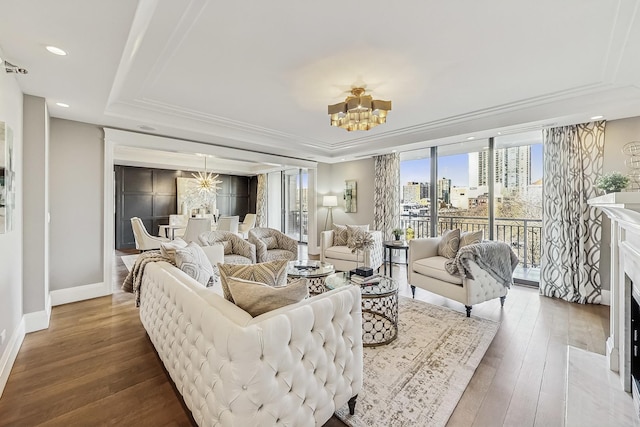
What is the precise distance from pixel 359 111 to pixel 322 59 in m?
0.77

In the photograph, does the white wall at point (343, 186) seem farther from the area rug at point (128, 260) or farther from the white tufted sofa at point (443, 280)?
the area rug at point (128, 260)

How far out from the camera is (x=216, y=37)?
2.13 m

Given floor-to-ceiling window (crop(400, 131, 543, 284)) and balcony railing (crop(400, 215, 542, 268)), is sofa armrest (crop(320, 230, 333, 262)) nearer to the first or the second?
floor-to-ceiling window (crop(400, 131, 543, 284))

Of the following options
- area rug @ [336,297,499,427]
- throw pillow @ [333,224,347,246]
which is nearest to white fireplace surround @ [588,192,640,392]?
area rug @ [336,297,499,427]

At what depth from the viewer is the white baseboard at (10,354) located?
2.03 metres

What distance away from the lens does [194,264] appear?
2547 mm

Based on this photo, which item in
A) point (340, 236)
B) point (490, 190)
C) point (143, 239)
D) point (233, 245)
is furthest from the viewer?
point (143, 239)

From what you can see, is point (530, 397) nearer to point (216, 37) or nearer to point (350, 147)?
point (216, 37)

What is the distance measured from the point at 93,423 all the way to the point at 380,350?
212 centimetres

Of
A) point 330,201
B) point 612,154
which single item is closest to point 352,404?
point 612,154

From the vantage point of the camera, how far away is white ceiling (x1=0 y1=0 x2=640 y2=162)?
5.87ft

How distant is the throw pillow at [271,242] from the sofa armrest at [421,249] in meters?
A: 2.53

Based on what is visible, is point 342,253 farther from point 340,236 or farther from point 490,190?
point 490,190

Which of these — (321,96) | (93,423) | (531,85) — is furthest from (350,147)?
(93,423)
